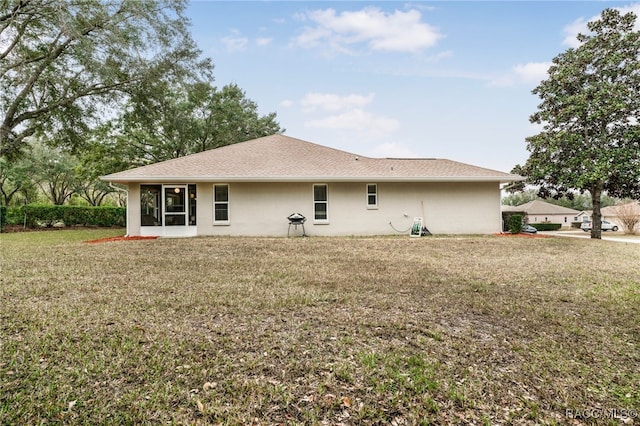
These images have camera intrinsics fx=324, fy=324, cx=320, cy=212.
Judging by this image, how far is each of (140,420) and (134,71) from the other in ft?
53.2

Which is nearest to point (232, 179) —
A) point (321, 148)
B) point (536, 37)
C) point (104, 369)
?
point (321, 148)

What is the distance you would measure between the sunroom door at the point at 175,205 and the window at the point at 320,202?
5284 mm

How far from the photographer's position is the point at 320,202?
13.9 metres

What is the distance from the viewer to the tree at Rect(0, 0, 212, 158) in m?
12.4

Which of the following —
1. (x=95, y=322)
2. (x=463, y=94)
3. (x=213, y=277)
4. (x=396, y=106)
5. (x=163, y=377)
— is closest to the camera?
(x=163, y=377)

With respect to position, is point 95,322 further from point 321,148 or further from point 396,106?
point 396,106

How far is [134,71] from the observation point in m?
14.5

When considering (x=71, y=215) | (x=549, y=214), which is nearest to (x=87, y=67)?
(x=71, y=215)

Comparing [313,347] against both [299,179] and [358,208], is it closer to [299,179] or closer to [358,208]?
[299,179]

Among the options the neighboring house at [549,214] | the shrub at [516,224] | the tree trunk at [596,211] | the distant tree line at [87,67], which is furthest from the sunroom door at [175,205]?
the neighboring house at [549,214]

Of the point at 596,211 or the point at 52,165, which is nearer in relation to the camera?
the point at 596,211

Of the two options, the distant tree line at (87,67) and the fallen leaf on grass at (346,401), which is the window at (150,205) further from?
the fallen leaf on grass at (346,401)

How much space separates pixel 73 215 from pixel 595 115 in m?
28.2

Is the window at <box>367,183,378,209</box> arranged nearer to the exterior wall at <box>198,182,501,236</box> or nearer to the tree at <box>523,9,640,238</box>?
the exterior wall at <box>198,182,501,236</box>
